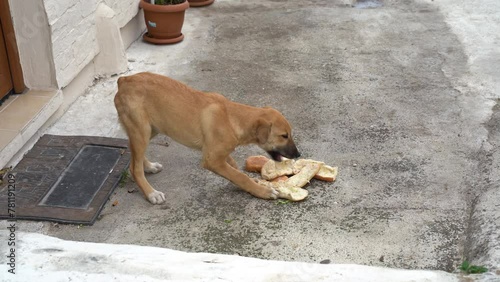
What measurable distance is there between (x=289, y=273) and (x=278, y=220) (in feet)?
3.23

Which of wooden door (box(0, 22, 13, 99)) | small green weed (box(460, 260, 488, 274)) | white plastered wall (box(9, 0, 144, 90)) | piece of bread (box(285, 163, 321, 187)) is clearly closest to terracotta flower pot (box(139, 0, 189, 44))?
white plastered wall (box(9, 0, 144, 90))

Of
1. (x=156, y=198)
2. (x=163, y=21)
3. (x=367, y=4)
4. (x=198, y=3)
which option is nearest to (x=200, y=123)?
(x=156, y=198)

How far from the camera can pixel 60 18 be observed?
6.13 metres

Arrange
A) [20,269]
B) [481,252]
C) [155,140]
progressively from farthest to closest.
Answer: [155,140]
[481,252]
[20,269]

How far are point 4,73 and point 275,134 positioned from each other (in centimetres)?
283

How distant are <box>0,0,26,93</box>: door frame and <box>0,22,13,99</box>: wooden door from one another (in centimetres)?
4

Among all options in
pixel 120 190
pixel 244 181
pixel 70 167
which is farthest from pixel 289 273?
pixel 70 167

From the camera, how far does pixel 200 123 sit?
4875 millimetres

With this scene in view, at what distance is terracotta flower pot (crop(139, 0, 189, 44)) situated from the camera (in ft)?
26.2

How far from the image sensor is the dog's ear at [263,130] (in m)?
4.79

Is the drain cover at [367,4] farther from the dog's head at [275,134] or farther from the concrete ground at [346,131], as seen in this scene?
the dog's head at [275,134]

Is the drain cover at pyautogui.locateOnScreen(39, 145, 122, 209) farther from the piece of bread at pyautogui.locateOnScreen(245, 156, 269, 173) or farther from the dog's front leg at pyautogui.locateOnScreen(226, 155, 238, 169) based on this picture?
the piece of bread at pyautogui.locateOnScreen(245, 156, 269, 173)

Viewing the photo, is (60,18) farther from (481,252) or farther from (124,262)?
(481,252)

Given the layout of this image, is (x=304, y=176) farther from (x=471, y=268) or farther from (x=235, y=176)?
(x=471, y=268)
